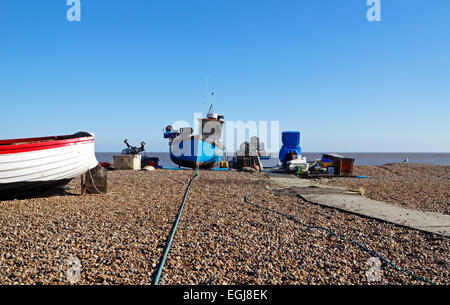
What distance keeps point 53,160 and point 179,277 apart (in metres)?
6.56

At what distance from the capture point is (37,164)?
769 centimetres

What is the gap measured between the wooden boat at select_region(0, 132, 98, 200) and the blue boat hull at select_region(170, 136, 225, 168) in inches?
565

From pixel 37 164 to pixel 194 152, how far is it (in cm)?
1626

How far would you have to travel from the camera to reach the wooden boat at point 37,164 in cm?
721

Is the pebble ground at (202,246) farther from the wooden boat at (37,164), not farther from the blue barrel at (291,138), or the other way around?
the blue barrel at (291,138)

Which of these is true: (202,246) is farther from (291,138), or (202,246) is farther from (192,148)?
(291,138)

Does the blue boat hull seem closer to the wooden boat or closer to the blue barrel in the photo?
the blue barrel

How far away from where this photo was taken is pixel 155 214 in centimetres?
665

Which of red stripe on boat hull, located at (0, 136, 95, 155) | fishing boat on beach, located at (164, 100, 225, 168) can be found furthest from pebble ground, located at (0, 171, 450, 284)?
fishing boat on beach, located at (164, 100, 225, 168)

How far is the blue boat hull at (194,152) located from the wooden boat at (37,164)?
14.3m

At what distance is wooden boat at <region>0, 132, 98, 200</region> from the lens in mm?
7211

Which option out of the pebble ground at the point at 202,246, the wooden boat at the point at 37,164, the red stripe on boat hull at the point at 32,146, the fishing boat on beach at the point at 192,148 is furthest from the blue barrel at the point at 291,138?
the red stripe on boat hull at the point at 32,146

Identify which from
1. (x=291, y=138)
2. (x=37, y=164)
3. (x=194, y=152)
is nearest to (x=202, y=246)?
(x=37, y=164)
